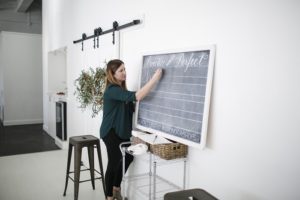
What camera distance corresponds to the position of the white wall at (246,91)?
1.61 metres

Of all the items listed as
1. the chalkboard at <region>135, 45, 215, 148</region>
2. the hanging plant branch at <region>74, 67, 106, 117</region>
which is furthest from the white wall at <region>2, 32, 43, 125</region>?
the chalkboard at <region>135, 45, 215, 148</region>

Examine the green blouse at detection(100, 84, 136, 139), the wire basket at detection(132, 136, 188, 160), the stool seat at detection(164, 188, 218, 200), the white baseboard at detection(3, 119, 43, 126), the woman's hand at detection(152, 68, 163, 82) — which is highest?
the woman's hand at detection(152, 68, 163, 82)

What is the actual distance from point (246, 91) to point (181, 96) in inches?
22.8

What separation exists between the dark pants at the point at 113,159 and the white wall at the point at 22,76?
6.20m

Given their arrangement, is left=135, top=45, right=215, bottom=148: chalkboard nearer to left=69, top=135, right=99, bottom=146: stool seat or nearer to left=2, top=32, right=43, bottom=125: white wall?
left=69, top=135, right=99, bottom=146: stool seat

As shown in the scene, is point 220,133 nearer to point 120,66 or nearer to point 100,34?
point 120,66

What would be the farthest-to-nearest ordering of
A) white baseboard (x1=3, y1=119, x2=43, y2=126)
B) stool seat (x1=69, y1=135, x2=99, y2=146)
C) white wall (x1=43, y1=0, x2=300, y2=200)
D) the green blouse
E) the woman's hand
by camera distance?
white baseboard (x1=3, y1=119, x2=43, y2=126), stool seat (x1=69, y1=135, x2=99, y2=146), the green blouse, the woman's hand, white wall (x1=43, y1=0, x2=300, y2=200)

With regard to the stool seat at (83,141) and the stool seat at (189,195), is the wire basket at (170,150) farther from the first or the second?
the stool seat at (83,141)

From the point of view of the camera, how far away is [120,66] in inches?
110

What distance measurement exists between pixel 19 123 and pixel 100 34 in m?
5.55

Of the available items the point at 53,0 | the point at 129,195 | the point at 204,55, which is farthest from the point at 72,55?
the point at 204,55

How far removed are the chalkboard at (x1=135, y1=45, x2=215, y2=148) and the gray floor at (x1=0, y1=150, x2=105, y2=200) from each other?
1412 mm

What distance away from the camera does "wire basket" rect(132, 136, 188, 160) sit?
2.22m

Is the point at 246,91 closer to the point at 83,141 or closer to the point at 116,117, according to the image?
the point at 116,117
